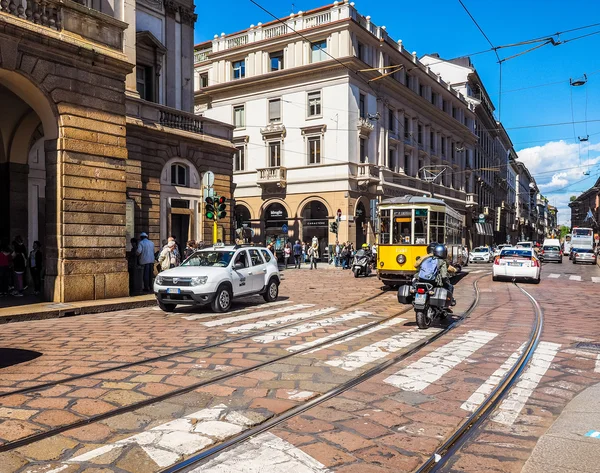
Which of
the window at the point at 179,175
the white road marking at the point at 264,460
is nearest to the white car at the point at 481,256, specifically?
the window at the point at 179,175

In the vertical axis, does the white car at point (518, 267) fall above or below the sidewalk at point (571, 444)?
above

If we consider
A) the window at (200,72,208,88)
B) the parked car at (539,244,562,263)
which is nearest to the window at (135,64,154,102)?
the window at (200,72,208,88)

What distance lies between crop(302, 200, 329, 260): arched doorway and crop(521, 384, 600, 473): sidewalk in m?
30.3

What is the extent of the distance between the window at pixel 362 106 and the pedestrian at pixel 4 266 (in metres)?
25.2

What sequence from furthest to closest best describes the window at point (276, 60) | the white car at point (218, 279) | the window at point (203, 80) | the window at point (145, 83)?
1. the window at point (203, 80)
2. the window at point (276, 60)
3. the window at point (145, 83)
4. the white car at point (218, 279)

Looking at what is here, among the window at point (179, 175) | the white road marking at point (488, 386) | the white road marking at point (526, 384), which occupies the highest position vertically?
the window at point (179, 175)

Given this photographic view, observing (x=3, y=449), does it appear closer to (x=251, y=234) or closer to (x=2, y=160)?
(x=2, y=160)

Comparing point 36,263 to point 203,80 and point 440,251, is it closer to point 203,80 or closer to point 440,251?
point 440,251

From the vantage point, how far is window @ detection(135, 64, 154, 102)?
21.6 metres

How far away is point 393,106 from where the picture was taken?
38.4m

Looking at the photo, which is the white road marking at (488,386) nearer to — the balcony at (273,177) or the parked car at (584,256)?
the balcony at (273,177)

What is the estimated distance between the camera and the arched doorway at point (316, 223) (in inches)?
1390

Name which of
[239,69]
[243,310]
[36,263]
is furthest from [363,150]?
[243,310]

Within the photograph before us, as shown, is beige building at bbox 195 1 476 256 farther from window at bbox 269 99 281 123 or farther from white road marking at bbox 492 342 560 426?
white road marking at bbox 492 342 560 426
